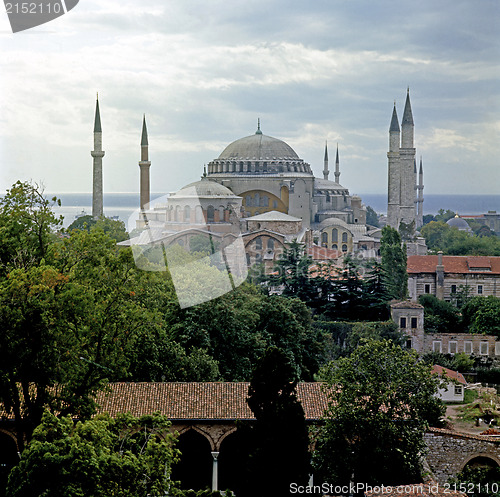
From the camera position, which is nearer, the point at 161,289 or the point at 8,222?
the point at 8,222

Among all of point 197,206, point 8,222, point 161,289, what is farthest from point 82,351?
point 197,206

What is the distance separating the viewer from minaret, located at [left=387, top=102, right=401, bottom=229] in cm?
4247

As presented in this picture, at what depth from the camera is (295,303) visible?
2141cm

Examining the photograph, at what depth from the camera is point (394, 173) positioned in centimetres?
4297

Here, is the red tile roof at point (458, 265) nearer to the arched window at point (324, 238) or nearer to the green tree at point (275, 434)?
the arched window at point (324, 238)

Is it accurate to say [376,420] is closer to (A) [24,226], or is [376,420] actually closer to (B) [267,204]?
(A) [24,226]

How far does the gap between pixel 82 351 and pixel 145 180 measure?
82.9ft

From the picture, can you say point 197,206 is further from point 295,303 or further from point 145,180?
point 295,303

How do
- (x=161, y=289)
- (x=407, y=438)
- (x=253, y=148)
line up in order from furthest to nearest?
1. (x=253, y=148)
2. (x=161, y=289)
3. (x=407, y=438)

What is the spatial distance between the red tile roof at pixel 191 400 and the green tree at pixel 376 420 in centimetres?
107

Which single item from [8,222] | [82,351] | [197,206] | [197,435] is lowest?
[197,435]

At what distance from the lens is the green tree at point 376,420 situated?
1077 cm

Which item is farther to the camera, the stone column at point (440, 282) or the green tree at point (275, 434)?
the stone column at point (440, 282)

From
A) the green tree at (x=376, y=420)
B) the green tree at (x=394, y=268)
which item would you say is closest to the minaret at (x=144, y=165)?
the green tree at (x=394, y=268)
